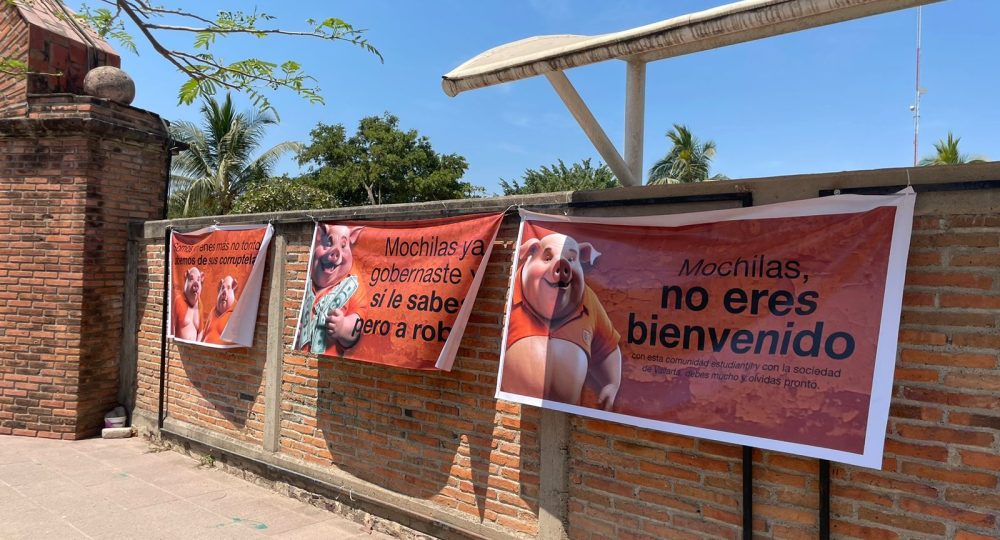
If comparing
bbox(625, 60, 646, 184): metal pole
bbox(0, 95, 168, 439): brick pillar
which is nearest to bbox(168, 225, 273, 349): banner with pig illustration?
bbox(0, 95, 168, 439): brick pillar

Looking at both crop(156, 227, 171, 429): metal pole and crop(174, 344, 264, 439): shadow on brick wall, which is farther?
crop(156, 227, 171, 429): metal pole

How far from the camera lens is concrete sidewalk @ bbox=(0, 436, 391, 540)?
4.43 metres

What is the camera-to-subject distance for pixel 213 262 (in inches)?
241

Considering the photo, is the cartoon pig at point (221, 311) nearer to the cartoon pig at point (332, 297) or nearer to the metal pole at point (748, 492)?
the cartoon pig at point (332, 297)

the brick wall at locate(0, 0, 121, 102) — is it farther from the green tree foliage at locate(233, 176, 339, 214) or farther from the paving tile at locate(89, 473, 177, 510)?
the green tree foliage at locate(233, 176, 339, 214)

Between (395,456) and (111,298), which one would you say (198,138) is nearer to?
(111,298)

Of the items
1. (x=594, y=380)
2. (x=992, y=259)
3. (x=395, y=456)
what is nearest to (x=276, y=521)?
(x=395, y=456)

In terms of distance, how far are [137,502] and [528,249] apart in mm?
4029

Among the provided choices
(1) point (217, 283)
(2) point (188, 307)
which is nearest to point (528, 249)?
(1) point (217, 283)

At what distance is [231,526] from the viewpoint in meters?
4.52

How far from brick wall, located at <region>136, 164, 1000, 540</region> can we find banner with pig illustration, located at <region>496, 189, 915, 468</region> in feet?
0.56

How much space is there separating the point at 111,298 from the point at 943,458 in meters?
8.11

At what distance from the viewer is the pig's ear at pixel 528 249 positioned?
3658 mm

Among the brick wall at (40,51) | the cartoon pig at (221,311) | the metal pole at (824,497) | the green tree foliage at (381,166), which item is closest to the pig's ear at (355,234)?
the cartoon pig at (221,311)
